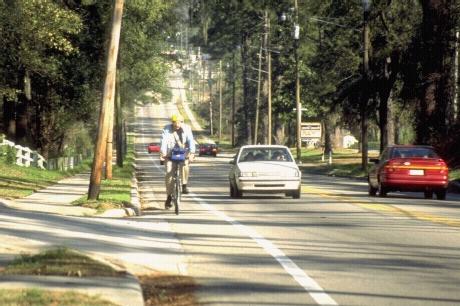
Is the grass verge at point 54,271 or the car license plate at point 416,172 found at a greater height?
the car license plate at point 416,172

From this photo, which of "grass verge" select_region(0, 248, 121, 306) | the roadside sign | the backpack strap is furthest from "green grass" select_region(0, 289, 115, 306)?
the roadside sign

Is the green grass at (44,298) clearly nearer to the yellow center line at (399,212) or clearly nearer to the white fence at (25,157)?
the yellow center line at (399,212)

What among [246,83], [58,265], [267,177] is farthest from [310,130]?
[58,265]

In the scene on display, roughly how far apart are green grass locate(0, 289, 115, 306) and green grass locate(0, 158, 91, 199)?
1489 cm

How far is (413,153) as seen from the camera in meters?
28.5

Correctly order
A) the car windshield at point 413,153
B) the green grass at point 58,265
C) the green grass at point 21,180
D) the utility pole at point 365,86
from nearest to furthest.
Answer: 1. the green grass at point 58,265
2. the green grass at point 21,180
3. the car windshield at point 413,153
4. the utility pole at point 365,86

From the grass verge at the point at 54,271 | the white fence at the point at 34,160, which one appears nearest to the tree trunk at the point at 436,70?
the white fence at the point at 34,160

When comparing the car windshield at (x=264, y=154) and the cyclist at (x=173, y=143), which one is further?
the car windshield at (x=264, y=154)

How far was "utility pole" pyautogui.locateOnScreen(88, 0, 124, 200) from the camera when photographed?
2288 cm

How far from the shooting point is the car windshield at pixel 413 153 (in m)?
28.4

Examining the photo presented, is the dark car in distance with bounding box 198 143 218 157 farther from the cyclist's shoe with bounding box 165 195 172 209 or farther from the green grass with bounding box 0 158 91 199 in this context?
the cyclist's shoe with bounding box 165 195 172 209

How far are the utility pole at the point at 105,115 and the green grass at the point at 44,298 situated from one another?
13261 mm

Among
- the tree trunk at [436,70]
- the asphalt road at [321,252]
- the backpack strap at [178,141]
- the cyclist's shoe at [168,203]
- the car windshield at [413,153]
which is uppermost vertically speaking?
the tree trunk at [436,70]

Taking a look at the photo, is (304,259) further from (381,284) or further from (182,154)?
(182,154)
